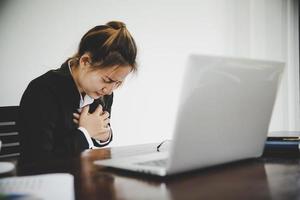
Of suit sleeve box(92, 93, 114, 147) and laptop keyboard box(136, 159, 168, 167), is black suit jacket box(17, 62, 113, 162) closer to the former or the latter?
suit sleeve box(92, 93, 114, 147)

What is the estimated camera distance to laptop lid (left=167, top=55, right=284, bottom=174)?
743 millimetres

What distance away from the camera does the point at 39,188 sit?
2.23 ft

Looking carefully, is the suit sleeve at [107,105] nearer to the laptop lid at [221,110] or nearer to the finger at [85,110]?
the finger at [85,110]

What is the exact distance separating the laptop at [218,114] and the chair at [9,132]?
102cm

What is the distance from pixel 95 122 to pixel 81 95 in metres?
0.22

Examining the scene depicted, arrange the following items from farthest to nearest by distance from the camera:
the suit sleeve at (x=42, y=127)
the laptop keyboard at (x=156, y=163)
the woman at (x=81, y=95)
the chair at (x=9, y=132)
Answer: the woman at (x=81, y=95) < the suit sleeve at (x=42, y=127) < the chair at (x=9, y=132) < the laptop keyboard at (x=156, y=163)

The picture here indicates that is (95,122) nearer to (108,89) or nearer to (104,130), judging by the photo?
(104,130)

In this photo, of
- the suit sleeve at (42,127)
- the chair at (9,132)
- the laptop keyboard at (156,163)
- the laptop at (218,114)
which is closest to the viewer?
the laptop at (218,114)

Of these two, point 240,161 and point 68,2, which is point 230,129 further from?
point 68,2

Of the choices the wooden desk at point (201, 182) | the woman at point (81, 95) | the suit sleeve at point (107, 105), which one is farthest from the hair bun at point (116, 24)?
the wooden desk at point (201, 182)

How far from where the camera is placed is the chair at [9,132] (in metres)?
1.80

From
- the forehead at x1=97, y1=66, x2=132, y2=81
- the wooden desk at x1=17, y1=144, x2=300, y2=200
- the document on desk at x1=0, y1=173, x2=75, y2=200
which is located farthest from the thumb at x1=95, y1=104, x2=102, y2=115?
the document on desk at x1=0, y1=173, x2=75, y2=200

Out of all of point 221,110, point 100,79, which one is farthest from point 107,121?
point 221,110

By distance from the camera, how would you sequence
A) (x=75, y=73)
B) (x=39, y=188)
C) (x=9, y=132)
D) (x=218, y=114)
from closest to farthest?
1. (x=39, y=188)
2. (x=218, y=114)
3. (x=9, y=132)
4. (x=75, y=73)
